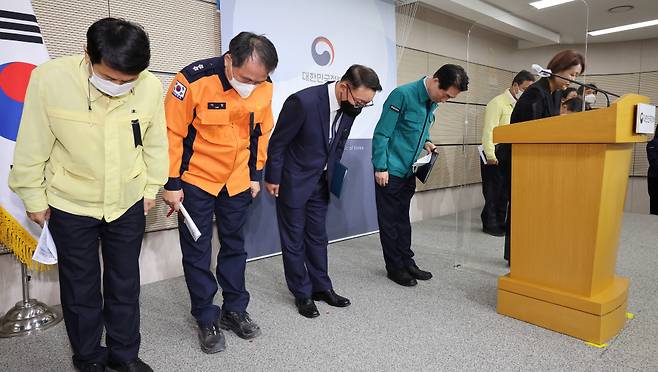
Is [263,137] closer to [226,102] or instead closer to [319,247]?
[226,102]

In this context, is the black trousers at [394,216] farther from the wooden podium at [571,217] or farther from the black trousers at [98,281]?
the black trousers at [98,281]

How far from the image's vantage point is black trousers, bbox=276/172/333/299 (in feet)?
7.22

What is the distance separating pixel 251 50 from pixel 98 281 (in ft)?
3.28

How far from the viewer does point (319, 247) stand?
2.31 meters

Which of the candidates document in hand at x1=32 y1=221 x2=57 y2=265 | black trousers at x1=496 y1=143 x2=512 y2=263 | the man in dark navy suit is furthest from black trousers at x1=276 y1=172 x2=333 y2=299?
black trousers at x1=496 y1=143 x2=512 y2=263

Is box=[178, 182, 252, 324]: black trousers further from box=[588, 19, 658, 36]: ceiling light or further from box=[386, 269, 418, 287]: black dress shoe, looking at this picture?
box=[588, 19, 658, 36]: ceiling light

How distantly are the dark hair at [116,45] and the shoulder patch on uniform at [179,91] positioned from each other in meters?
0.42

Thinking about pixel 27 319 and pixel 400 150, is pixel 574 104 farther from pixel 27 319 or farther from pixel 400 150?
pixel 27 319

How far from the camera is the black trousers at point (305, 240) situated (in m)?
2.20

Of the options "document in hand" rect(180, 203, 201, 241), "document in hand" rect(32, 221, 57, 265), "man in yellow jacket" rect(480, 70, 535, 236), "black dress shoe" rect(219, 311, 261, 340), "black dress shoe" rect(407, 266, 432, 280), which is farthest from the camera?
"man in yellow jacket" rect(480, 70, 535, 236)

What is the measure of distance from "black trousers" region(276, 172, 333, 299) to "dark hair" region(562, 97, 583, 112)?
156 cm

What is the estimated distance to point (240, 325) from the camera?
1966mm

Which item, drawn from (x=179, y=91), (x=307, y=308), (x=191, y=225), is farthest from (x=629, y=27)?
(x=191, y=225)

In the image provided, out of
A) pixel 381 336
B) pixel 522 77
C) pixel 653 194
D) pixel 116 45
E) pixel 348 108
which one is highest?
A: pixel 522 77
